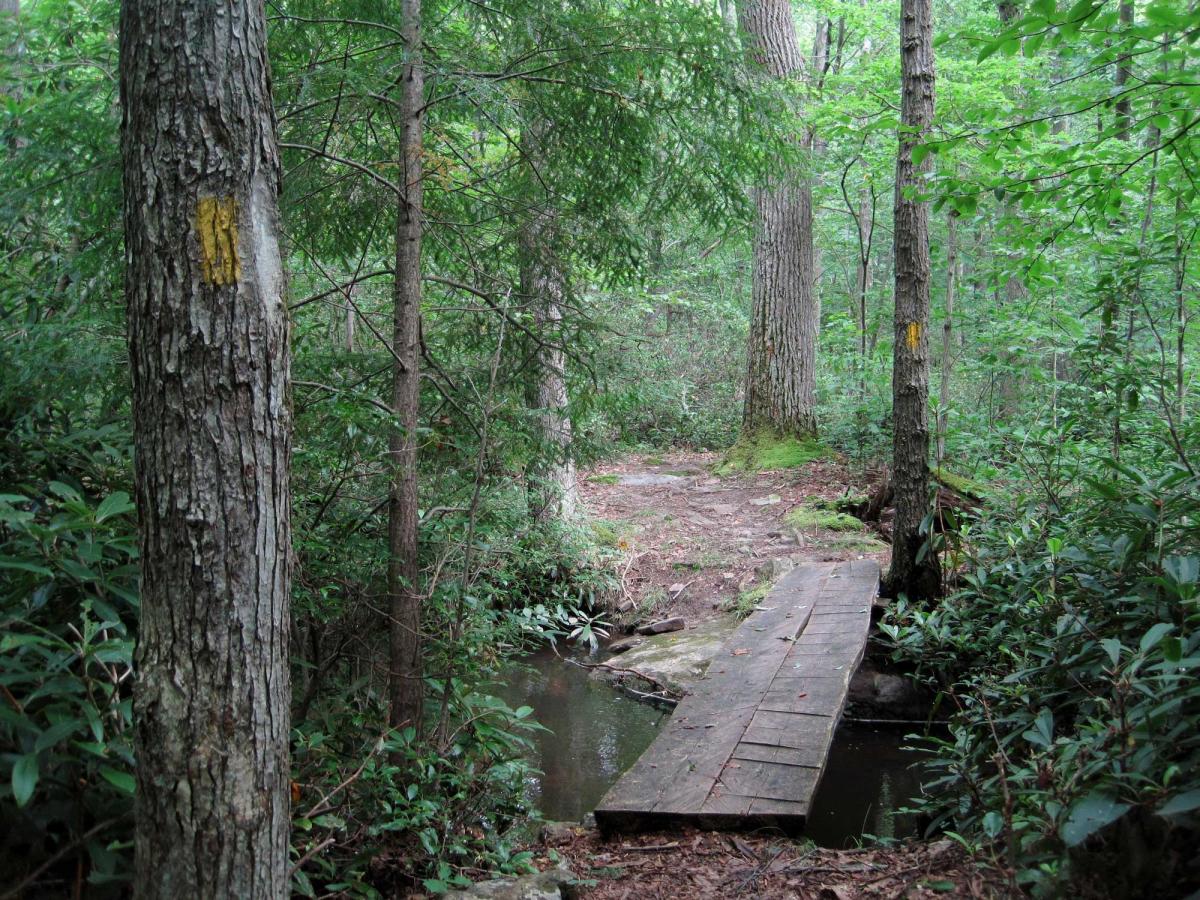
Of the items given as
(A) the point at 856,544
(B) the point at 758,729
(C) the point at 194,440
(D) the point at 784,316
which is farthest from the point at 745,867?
(D) the point at 784,316

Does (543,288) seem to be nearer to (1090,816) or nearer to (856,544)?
(1090,816)

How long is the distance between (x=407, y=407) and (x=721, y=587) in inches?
221

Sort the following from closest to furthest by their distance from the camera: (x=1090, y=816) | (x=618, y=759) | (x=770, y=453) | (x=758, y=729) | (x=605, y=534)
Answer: (x=1090, y=816) < (x=758, y=729) < (x=618, y=759) < (x=605, y=534) < (x=770, y=453)

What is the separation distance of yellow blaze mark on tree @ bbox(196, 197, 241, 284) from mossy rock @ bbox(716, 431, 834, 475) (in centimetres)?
1071

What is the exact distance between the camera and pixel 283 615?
8.30 ft

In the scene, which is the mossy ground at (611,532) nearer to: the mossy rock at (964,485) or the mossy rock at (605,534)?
the mossy rock at (605,534)

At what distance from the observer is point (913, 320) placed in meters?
6.33

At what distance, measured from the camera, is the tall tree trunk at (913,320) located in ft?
20.4

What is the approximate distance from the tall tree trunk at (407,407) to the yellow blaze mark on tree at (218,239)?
1.65m

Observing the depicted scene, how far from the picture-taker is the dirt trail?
29.4 ft

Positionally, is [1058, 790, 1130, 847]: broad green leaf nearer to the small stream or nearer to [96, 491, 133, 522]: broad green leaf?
the small stream

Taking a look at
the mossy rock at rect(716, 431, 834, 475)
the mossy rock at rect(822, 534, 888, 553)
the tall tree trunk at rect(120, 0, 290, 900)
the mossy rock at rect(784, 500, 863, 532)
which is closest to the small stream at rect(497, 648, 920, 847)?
the tall tree trunk at rect(120, 0, 290, 900)

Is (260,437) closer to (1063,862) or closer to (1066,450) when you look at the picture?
(1063,862)

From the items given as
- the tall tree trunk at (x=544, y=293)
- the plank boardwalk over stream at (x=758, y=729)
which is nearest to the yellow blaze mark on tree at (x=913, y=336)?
the plank boardwalk over stream at (x=758, y=729)
